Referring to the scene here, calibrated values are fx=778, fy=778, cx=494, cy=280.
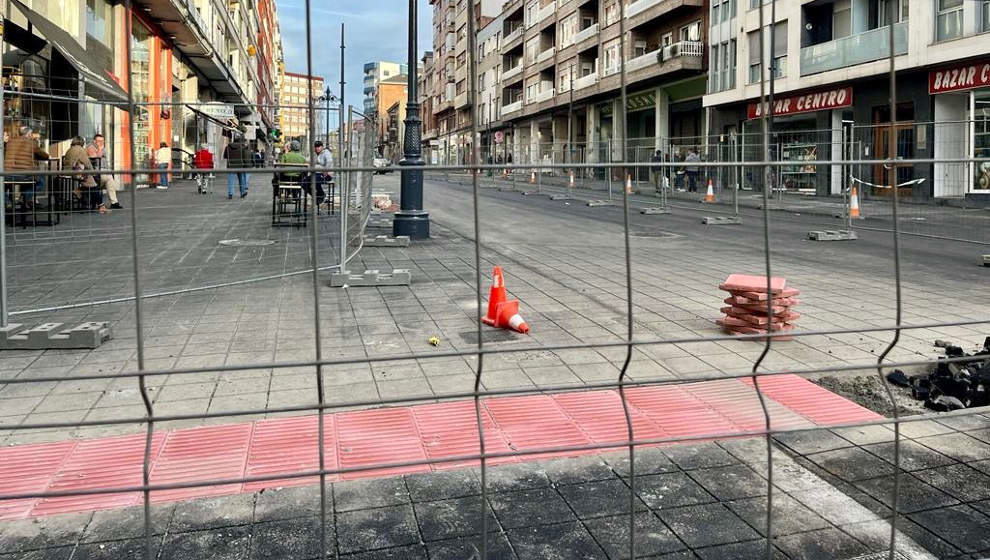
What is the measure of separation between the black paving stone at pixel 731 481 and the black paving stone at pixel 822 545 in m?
A: 0.38

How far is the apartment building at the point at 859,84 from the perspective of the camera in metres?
15.8

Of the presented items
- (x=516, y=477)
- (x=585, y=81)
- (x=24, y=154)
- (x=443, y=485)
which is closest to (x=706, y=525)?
(x=516, y=477)

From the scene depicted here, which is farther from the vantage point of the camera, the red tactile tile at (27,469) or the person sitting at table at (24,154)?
the person sitting at table at (24,154)

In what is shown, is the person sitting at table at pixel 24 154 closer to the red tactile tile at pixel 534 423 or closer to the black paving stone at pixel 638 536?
the red tactile tile at pixel 534 423

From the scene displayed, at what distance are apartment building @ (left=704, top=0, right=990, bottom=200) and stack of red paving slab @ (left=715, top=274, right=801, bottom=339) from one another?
7.11 meters

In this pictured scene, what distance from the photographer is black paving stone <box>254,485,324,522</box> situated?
3135 mm

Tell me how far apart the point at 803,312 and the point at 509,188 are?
22453mm

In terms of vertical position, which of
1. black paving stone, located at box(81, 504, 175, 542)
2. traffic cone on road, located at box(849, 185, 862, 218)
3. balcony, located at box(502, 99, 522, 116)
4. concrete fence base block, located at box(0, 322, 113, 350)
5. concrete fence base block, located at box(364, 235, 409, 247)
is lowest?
black paving stone, located at box(81, 504, 175, 542)

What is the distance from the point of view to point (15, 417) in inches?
174

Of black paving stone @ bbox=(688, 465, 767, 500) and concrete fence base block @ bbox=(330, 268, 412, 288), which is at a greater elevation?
concrete fence base block @ bbox=(330, 268, 412, 288)

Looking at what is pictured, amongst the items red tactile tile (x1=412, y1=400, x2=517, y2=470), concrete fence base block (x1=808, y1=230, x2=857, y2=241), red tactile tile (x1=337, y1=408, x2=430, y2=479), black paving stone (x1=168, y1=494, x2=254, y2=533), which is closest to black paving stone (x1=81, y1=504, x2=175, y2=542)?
black paving stone (x1=168, y1=494, x2=254, y2=533)

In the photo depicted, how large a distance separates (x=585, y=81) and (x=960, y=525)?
45.6m

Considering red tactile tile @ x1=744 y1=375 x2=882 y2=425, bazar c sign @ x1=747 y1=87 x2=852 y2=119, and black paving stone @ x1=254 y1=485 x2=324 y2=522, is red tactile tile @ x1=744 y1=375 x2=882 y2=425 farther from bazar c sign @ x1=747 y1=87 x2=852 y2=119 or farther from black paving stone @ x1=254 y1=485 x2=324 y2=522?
bazar c sign @ x1=747 y1=87 x2=852 y2=119

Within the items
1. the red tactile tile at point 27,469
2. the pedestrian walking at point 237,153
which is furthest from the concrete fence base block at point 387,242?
the red tactile tile at point 27,469
